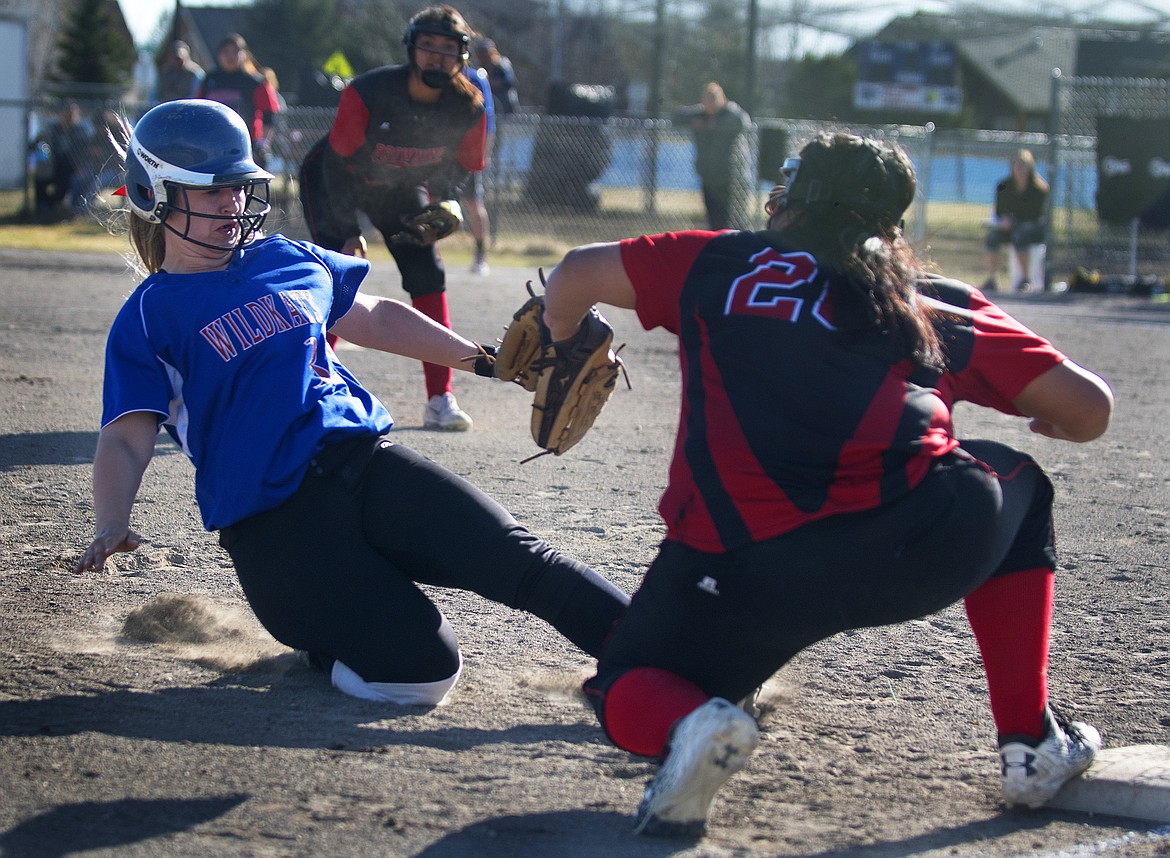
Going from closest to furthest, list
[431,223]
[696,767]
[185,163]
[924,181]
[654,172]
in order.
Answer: [696,767]
[185,163]
[431,223]
[924,181]
[654,172]

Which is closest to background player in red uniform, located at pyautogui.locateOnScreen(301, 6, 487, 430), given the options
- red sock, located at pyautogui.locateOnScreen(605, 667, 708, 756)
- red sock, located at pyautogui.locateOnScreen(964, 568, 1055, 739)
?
red sock, located at pyautogui.locateOnScreen(605, 667, 708, 756)

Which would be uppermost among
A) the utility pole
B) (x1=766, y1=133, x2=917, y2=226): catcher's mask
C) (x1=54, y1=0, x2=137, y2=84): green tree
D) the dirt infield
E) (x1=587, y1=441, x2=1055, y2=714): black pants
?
(x1=54, y1=0, x2=137, y2=84): green tree

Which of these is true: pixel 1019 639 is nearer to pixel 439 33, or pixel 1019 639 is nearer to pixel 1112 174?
pixel 439 33

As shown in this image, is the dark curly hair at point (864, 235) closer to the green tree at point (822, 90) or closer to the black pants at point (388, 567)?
the black pants at point (388, 567)

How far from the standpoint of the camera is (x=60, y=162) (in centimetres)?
1789

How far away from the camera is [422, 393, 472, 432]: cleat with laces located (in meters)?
6.41

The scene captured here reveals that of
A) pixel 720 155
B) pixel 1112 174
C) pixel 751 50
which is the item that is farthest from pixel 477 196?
pixel 751 50

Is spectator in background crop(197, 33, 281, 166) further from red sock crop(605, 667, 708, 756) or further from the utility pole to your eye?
the utility pole

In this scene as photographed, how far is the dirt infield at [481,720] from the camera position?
2.56 meters

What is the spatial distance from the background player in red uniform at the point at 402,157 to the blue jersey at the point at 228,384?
3094mm

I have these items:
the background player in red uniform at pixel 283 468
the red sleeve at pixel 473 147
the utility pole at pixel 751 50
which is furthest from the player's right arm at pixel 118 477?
the utility pole at pixel 751 50

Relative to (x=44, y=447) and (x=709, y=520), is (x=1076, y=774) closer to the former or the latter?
(x=709, y=520)

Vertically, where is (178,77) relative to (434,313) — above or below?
above

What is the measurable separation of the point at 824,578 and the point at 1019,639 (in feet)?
1.69
